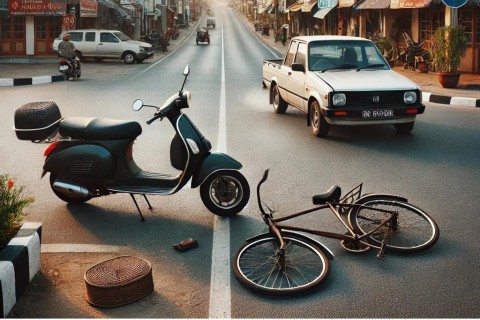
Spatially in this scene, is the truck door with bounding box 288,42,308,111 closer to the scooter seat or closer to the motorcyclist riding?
the scooter seat

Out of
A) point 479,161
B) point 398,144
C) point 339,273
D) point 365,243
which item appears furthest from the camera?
point 398,144

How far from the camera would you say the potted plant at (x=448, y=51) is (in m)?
17.5

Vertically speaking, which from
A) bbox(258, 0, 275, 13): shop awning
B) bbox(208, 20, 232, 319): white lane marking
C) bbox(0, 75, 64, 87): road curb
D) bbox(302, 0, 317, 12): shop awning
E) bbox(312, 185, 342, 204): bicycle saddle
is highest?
bbox(258, 0, 275, 13): shop awning

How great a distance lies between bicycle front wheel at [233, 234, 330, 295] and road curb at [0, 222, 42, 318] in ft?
4.78

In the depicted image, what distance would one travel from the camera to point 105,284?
4.35 meters

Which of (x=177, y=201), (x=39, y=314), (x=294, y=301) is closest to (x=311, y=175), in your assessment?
(x=177, y=201)

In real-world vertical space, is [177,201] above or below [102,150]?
below

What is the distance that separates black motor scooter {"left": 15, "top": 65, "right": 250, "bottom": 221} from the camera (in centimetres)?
627

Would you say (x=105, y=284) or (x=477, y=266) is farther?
(x=477, y=266)

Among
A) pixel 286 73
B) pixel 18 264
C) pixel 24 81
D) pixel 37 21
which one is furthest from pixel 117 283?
pixel 37 21

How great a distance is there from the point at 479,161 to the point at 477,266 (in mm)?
4347

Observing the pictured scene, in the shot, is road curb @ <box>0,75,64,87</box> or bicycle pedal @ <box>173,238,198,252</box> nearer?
bicycle pedal @ <box>173,238,198,252</box>

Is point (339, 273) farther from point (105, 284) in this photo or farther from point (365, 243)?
point (105, 284)

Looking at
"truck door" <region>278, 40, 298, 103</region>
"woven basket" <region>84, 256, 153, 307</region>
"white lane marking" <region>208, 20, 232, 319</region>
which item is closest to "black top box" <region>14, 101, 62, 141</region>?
"white lane marking" <region>208, 20, 232, 319</region>
